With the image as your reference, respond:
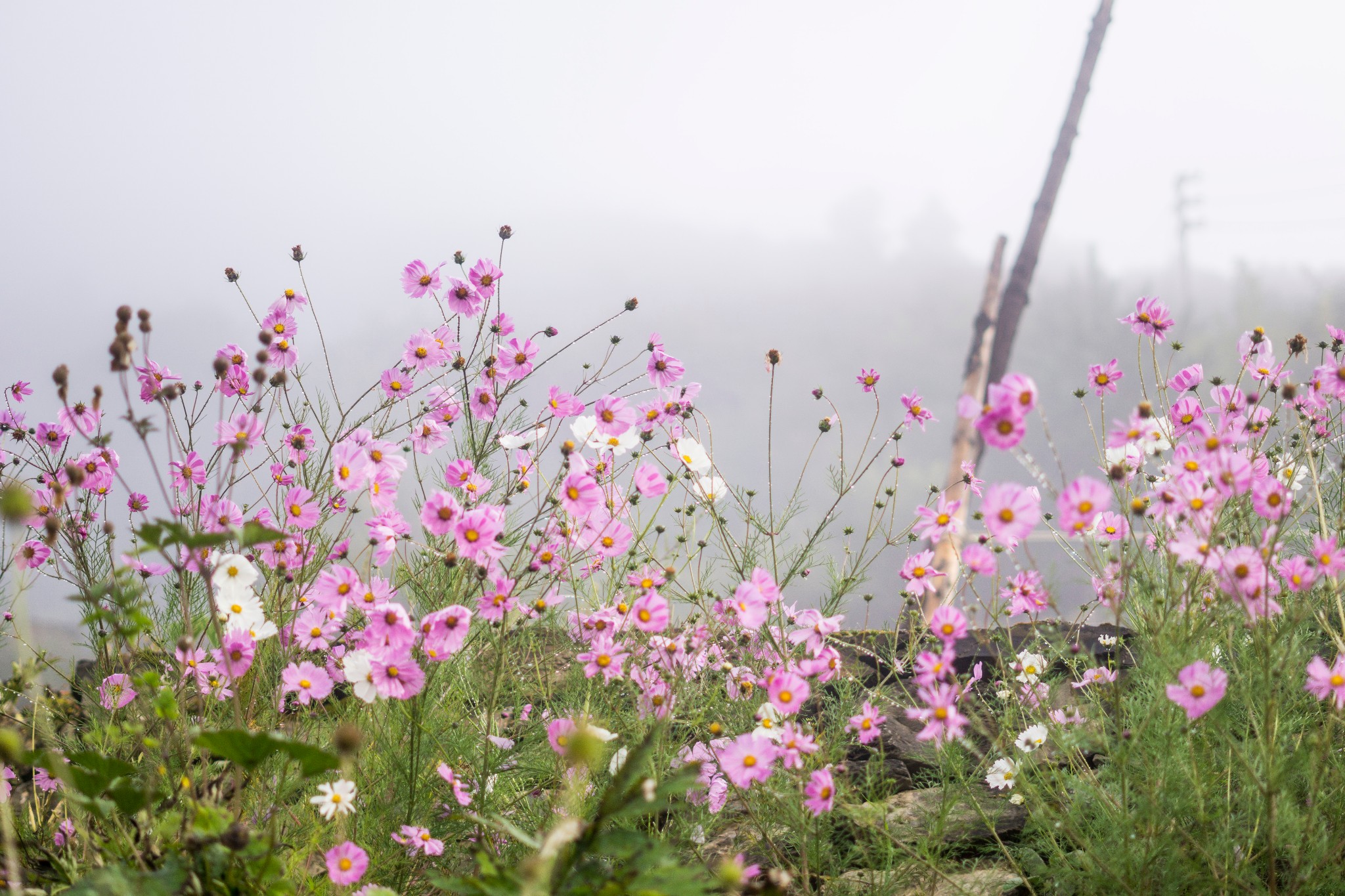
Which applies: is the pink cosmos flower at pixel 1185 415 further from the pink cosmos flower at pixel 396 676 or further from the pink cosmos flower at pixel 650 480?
the pink cosmos flower at pixel 396 676

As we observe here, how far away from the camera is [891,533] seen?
2.32 metres

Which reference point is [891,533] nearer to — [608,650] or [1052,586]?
[1052,586]

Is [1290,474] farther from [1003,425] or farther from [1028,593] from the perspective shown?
[1003,425]

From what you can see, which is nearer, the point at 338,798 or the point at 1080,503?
the point at 1080,503

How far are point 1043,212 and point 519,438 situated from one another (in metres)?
5.46

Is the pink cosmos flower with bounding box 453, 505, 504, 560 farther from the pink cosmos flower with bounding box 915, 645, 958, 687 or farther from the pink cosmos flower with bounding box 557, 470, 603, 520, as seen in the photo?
the pink cosmos flower with bounding box 915, 645, 958, 687

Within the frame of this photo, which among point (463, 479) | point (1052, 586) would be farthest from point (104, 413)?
point (1052, 586)

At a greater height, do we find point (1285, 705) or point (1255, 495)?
point (1255, 495)

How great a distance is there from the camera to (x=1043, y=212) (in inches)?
246

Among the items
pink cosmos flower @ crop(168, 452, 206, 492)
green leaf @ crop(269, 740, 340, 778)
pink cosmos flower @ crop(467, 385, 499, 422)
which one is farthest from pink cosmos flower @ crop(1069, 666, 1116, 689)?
pink cosmos flower @ crop(168, 452, 206, 492)

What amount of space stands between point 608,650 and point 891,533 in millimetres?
997

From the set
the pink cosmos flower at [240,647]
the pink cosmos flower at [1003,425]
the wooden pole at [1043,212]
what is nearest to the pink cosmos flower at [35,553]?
the pink cosmos flower at [240,647]

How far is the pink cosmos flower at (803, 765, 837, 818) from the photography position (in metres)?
1.53

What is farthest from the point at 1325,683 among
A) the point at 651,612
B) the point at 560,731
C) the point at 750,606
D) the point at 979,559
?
the point at 560,731
